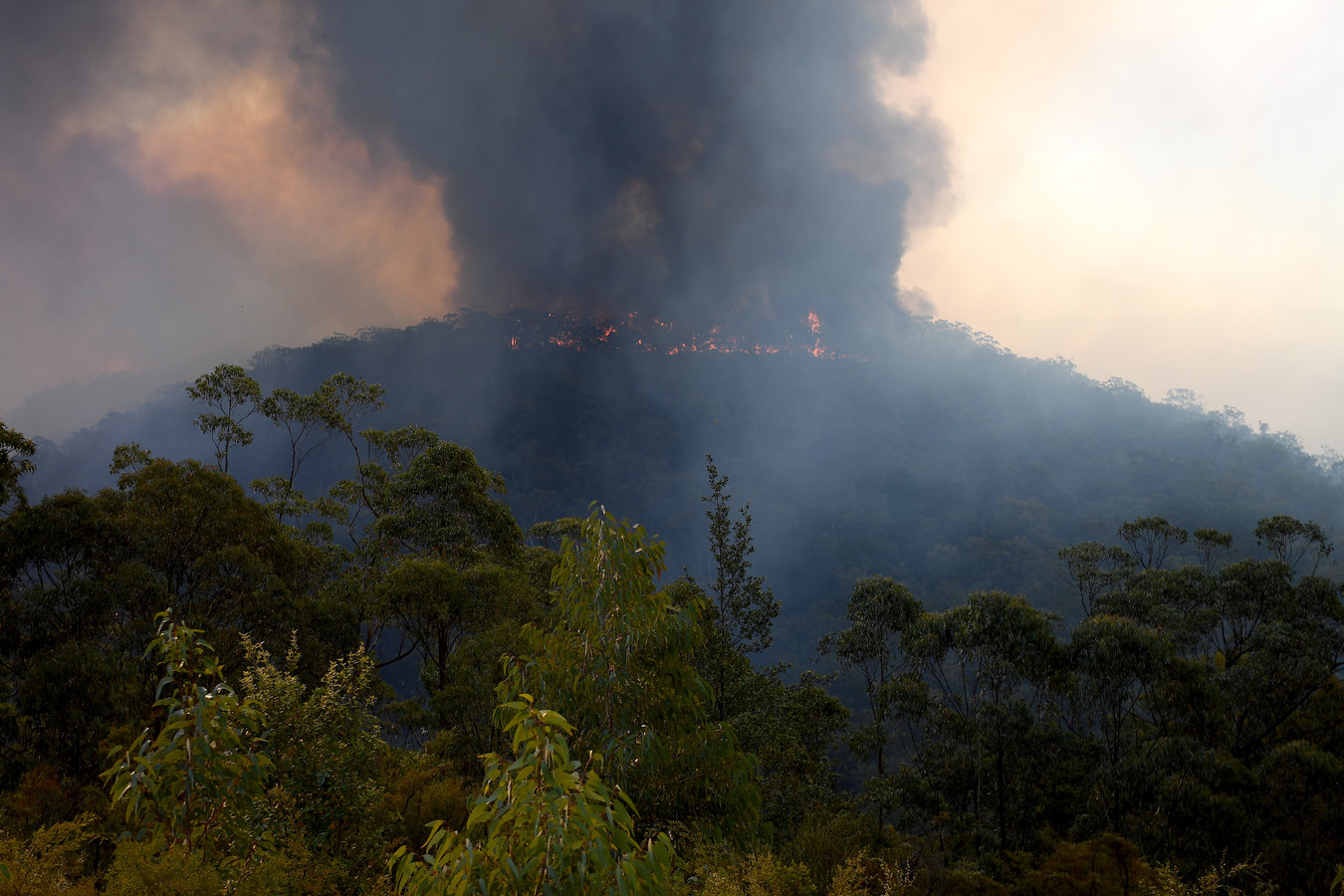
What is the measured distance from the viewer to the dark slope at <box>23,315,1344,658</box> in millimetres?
87938

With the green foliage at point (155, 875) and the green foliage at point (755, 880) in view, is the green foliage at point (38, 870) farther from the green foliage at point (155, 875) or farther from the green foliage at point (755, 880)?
the green foliage at point (755, 880)

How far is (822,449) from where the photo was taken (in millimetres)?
124562

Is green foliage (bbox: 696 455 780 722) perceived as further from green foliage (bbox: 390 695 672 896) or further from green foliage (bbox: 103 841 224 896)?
green foliage (bbox: 390 695 672 896)

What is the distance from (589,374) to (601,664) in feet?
427

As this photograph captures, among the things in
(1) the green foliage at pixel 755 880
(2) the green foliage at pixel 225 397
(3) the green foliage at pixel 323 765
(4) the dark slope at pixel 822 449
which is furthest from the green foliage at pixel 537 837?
(4) the dark slope at pixel 822 449

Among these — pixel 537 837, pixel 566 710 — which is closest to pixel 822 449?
pixel 566 710

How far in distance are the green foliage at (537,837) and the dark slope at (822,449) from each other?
275ft

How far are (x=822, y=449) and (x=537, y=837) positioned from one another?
412ft

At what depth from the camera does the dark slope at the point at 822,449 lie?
87.9 meters

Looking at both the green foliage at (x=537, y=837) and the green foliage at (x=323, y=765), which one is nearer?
the green foliage at (x=537, y=837)

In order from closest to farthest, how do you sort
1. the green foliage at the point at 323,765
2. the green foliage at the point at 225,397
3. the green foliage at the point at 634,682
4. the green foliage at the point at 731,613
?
the green foliage at the point at 634,682, the green foliage at the point at 323,765, the green foliage at the point at 731,613, the green foliage at the point at 225,397

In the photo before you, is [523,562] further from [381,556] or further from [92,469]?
[92,469]

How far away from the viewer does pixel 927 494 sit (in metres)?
110

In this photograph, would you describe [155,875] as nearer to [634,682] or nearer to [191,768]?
[191,768]
